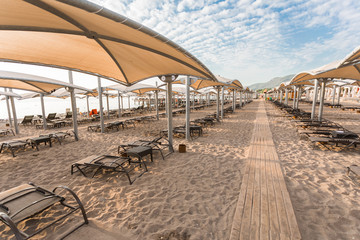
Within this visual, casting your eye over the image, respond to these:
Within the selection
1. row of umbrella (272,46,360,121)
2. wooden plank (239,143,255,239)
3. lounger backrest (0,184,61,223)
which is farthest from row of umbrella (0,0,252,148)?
row of umbrella (272,46,360,121)

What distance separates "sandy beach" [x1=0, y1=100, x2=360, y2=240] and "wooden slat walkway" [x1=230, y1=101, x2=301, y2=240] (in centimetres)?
14

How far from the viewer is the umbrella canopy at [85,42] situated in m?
2.46

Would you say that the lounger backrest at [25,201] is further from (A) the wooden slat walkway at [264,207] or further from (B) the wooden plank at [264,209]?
(B) the wooden plank at [264,209]

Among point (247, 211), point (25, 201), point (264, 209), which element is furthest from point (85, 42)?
point (264, 209)

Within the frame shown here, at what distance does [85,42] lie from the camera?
13.7ft

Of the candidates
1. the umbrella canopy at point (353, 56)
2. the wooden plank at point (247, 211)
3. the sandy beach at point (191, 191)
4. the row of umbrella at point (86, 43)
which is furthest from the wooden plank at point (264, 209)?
the umbrella canopy at point (353, 56)

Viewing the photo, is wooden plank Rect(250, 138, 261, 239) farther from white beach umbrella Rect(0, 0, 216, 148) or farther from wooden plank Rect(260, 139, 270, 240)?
white beach umbrella Rect(0, 0, 216, 148)

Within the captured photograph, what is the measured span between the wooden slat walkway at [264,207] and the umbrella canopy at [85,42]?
10.1 ft

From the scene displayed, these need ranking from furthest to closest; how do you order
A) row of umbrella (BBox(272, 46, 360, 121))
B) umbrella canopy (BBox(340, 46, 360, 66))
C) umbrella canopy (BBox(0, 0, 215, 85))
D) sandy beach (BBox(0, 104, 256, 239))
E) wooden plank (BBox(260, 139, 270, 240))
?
row of umbrella (BBox(272, 46, 360, 121))
umbrella canopy (BBox(340, 46, 360, 66))
sandy beach (BBox(0, 104, 256, 239))
umbrella canopy (BBox(0, 0, 215, 85))
wooden plank (BBox(260, 139, 270, 240))

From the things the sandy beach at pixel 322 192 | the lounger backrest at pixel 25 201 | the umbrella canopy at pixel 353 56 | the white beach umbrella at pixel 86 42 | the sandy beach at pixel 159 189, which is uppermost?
the white beach umbrella at pixel 86 42

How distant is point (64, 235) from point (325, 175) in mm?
Answer: 5459

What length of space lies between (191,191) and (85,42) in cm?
436

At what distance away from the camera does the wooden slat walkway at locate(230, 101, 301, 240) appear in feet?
7.72

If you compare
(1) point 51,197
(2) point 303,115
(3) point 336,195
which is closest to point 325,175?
(3) point 336,195
